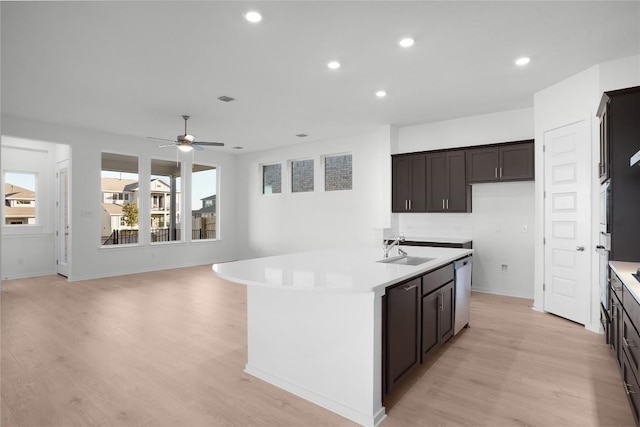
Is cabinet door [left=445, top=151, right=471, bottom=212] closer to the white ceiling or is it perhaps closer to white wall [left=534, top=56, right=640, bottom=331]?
the white ceiling

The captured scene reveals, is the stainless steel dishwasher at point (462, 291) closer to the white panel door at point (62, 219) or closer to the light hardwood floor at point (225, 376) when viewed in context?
the light hardwood floor at point (225, 376)

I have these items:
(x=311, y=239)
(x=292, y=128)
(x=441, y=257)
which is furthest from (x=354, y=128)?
(x=441, y=257)

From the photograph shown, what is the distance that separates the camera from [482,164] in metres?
5.34

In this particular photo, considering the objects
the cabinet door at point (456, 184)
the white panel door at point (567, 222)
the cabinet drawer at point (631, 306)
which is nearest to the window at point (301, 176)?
the cabinet door at point (456, 184)

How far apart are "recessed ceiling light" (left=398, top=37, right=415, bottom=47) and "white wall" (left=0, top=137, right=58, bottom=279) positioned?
759 centimetres

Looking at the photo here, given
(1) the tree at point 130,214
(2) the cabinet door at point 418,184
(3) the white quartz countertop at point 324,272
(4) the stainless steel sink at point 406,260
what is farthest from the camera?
(1) the tree at point 130,214

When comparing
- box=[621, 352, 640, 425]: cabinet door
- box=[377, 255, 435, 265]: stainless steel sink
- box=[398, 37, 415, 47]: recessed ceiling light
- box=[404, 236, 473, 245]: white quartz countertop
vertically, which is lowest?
box=[621, 352, 640, 425]: cabinet door

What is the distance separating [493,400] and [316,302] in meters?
1.40

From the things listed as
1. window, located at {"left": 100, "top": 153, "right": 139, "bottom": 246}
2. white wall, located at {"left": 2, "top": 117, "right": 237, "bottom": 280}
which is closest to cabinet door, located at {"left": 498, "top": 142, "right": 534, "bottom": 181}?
white wall, located at {"left": 2, "top": 117, "right": 237, "bottom": 280}

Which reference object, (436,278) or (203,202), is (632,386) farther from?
(203,202)

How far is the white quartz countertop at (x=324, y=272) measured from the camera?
1.99 m

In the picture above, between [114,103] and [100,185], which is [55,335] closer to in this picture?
[114,103]

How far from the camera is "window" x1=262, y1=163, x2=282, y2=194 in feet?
28.5

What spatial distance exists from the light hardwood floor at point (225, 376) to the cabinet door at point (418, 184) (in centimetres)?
207
